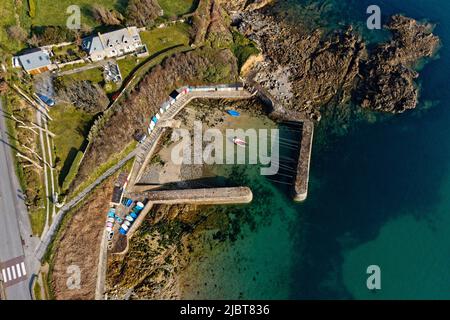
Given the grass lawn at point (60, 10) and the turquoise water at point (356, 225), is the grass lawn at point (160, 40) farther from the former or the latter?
the turquoise water at point (356, 225)

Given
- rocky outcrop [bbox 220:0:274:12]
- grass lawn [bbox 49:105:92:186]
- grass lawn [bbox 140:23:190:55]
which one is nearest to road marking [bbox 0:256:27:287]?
grass lawn [bbox 49:105:92:186]

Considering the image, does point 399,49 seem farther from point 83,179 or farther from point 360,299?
point 83,179

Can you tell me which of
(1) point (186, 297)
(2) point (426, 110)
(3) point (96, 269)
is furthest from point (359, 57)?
(3) point (96, 269)

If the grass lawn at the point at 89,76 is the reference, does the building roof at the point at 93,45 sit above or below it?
above

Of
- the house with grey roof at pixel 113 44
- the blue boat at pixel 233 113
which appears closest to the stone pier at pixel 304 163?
the blue boat at pixel 233 113

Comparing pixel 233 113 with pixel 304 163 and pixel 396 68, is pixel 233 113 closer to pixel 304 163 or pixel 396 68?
pixel 304 163

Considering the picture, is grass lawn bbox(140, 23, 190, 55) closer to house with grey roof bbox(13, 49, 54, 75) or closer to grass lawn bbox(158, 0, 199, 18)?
grass lawn bbox(158, 0, 199, 18)
